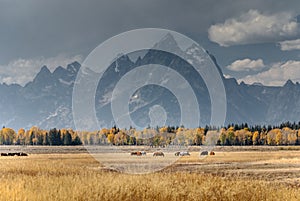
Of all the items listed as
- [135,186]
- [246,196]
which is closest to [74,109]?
[135,186]

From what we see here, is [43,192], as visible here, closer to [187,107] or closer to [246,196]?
[246,196]

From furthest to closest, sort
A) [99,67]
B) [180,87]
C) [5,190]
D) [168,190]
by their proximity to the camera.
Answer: [180,87] → [99,67] → [168,190] → [5,190]

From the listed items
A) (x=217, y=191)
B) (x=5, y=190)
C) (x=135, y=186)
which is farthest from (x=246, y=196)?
(x=5, y=190)

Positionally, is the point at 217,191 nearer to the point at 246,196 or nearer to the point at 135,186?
the point at 246,196

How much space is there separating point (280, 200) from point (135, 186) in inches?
244

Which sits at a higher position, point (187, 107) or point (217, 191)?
point (187, 107)

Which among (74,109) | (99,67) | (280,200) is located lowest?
(280,200)

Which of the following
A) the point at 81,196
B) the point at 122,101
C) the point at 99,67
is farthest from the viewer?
the point at 122,101

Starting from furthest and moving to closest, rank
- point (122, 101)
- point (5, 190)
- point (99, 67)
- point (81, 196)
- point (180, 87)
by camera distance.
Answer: point (180, 87) → point (122, 101) → point (99, 67) → point (5, 190) → point (81, 196)

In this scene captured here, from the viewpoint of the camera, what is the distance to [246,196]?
1842 cm

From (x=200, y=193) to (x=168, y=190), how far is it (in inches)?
53.9

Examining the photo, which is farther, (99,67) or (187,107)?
(187,107)

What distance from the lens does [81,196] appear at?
1609 cm

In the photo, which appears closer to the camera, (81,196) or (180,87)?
(81,196)
